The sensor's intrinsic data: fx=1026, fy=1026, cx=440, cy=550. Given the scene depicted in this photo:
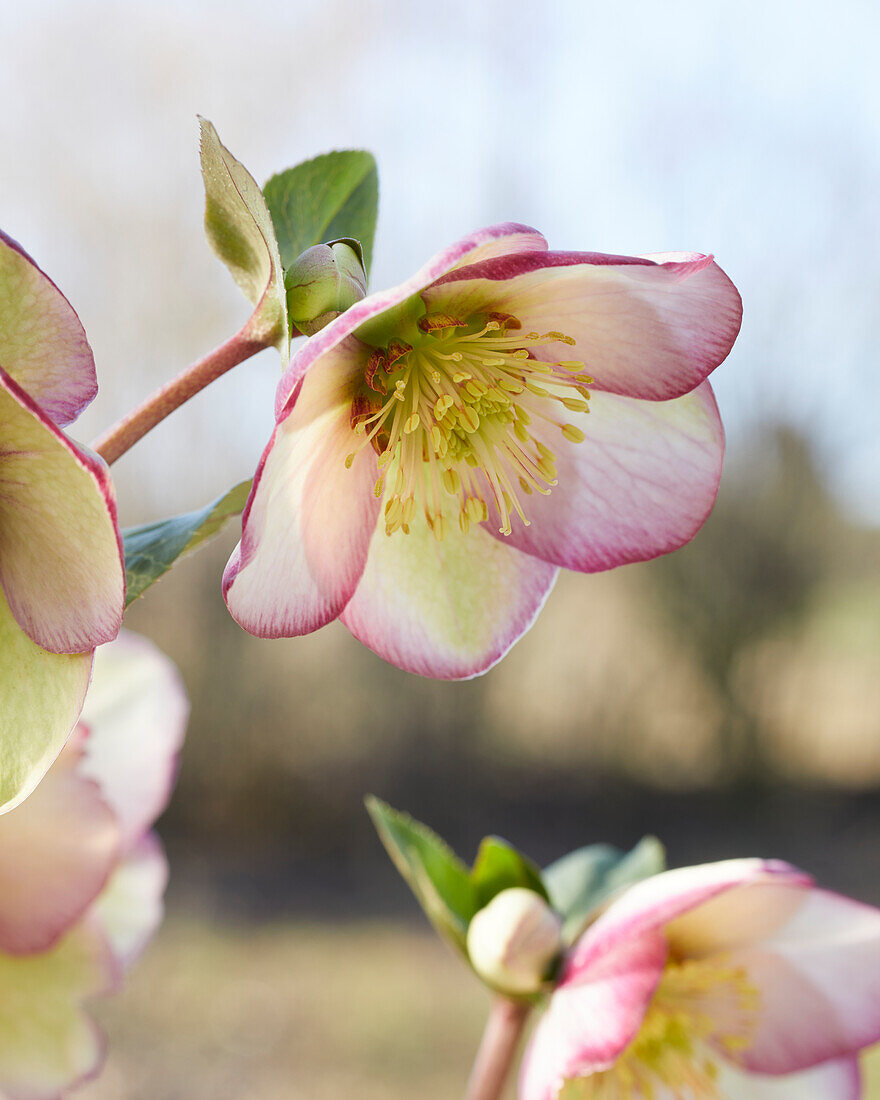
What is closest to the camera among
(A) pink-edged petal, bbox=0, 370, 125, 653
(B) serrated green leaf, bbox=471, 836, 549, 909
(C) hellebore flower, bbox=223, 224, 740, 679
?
(A) pink-edged petal, bbox=0, 370, 125, 653

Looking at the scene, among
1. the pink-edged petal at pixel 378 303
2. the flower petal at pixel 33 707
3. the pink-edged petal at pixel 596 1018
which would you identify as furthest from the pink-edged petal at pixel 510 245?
the pink-edged petal at pixel 596 1018

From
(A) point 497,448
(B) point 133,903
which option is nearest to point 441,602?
(A) point 497,448

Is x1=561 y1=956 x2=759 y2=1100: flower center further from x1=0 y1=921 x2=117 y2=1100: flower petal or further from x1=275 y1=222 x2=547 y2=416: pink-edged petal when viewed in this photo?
x1=275 y1=222 x2=547 y2=416: pink-edged petal

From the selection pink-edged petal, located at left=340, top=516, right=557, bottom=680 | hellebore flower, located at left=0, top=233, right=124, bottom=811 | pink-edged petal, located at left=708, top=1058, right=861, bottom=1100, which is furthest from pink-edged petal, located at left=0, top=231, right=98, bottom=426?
pink-edged petal, located at left=708, top=1058, right=861, bottom=1100

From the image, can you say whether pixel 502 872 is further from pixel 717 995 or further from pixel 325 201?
pixel 325 201

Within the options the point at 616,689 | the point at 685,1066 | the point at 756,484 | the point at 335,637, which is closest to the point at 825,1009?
the point at 685,1066

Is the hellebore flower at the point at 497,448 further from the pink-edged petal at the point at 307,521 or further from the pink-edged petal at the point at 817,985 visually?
the pink-edged petal at the point at 817,985
